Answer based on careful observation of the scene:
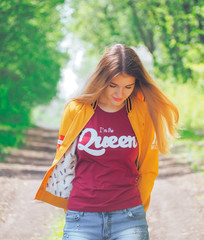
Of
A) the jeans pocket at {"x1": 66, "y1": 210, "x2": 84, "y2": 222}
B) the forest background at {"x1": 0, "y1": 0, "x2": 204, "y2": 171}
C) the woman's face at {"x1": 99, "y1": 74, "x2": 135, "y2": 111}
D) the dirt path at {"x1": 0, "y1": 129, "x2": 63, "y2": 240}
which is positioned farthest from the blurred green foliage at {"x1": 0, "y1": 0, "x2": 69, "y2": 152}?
the jeans pocket at {"x1": 66, "y1": 210, "x2": 84, "y2": 222}

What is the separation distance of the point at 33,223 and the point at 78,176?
3826 millimetres

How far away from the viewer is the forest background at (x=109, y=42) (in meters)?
14.4

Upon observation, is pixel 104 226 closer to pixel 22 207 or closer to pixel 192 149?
pixel 22 207

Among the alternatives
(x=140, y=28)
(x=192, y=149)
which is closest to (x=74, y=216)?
(x=192, y=149)

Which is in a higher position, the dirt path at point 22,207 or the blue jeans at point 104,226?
the blue jeans at point 104,226

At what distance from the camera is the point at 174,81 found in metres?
20.0

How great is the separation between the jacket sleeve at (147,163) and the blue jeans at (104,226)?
35 centimetres


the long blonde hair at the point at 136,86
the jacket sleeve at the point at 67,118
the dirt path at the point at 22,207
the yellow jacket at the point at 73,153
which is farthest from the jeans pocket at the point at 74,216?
the dirt path at the point at 22,207

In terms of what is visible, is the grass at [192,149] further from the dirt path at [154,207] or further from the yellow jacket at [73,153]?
the yellow jacket at [73,153]

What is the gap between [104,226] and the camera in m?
2.50

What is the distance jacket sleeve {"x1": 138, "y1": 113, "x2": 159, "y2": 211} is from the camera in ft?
9.40

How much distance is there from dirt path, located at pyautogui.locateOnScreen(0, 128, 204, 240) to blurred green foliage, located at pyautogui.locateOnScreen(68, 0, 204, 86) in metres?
7.70

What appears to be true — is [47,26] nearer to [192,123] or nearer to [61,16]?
[61,16]

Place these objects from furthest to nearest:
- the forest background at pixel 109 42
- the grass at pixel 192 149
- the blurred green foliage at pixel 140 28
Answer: the blurred green foliage at pixel 140 28 → the forest background at pixel 109 42 → the grass at pixel 192 149
